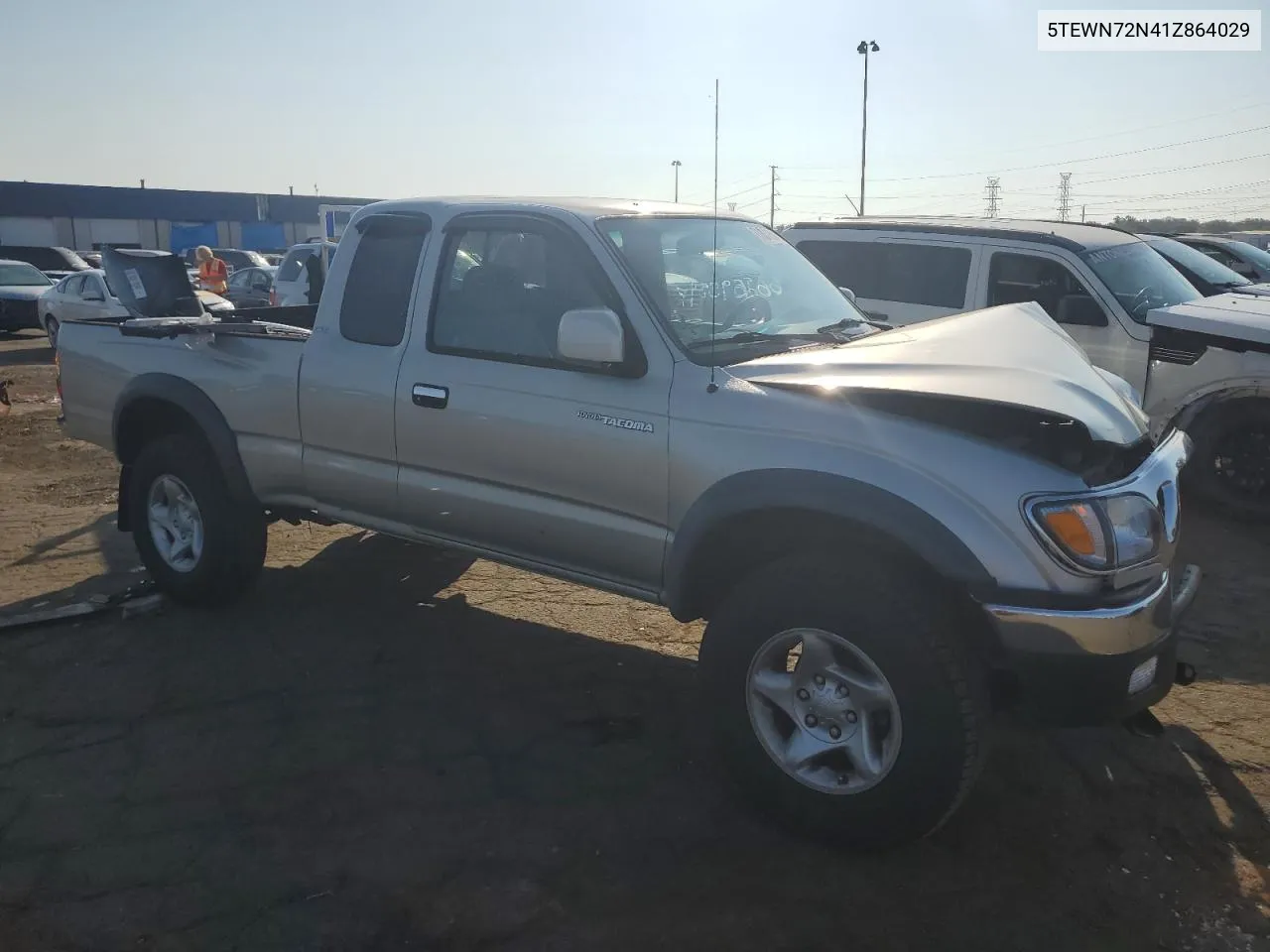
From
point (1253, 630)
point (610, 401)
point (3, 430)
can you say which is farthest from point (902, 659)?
point (3, 430)

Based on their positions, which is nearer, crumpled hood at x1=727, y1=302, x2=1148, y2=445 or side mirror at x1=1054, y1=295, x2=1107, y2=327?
crumpled hood at x1=727, y1=302, x2=1148, y2=445

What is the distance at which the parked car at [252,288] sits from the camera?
66.7ft

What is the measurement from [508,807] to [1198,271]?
8.24 metres

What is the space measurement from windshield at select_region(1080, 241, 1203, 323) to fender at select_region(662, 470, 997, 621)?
200 inches

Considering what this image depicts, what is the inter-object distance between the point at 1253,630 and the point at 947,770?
9.76ft

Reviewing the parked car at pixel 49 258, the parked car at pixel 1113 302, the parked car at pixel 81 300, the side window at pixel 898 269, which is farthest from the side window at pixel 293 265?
the parked car at pixel 49 258

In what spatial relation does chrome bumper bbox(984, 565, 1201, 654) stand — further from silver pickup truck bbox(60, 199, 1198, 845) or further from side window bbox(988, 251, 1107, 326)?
side window bbox(988, 251, 1107, 326)

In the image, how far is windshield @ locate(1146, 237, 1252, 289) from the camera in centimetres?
879

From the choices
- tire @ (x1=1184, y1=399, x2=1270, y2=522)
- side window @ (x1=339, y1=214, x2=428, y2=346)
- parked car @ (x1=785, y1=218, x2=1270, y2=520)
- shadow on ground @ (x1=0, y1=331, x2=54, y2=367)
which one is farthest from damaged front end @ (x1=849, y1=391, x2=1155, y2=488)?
shadow on ground @ (x1=0, y1=331, x2=54, y2=367)

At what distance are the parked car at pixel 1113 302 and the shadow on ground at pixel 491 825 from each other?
10.8 feet

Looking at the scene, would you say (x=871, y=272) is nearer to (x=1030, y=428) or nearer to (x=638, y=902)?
(x=1030, y=428)

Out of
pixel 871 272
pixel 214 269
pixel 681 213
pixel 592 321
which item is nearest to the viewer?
pixel 592 321

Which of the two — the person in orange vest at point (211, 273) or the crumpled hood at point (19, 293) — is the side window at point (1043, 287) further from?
the crumpled hood at point (19, 293)

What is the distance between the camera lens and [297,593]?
218 inches
